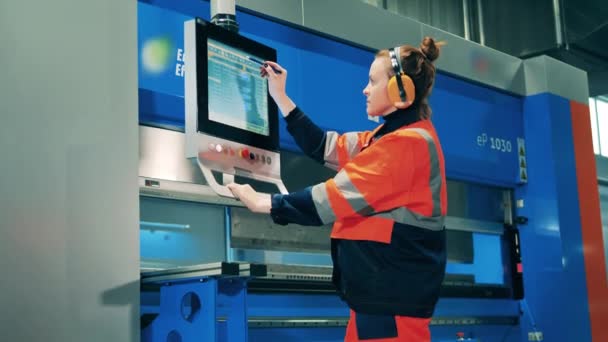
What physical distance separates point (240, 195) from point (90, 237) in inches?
19.5

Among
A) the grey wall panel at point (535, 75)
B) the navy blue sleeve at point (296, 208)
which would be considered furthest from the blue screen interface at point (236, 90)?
the grey wall panel at point (535, 75)

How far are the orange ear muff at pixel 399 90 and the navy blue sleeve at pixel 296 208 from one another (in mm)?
425

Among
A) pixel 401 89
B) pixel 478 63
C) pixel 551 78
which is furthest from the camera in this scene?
pixel 551 78

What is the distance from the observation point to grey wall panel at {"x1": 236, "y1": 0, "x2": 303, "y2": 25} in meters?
3.72

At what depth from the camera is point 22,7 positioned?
270 cm

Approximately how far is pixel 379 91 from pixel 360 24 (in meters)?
1.44

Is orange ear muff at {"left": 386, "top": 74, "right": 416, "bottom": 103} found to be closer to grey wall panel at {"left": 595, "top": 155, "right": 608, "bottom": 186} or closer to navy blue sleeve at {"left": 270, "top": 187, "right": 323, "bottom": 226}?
navy blue sleeve at {"left": 270, "top": 187, "right": 323, "bottom": 226}

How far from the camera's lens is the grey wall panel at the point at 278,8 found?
3.72 meters

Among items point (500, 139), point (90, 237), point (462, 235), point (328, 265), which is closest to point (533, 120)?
point (500, 139)

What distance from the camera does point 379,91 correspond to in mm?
2934

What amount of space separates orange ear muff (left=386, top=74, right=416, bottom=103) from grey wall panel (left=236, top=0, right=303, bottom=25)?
3.50 feet

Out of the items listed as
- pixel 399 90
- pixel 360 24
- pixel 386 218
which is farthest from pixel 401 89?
pixel 360 24

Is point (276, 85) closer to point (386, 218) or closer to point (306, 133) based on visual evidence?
point (306, 133)

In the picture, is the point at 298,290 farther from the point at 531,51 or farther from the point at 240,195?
the point at 531,51
